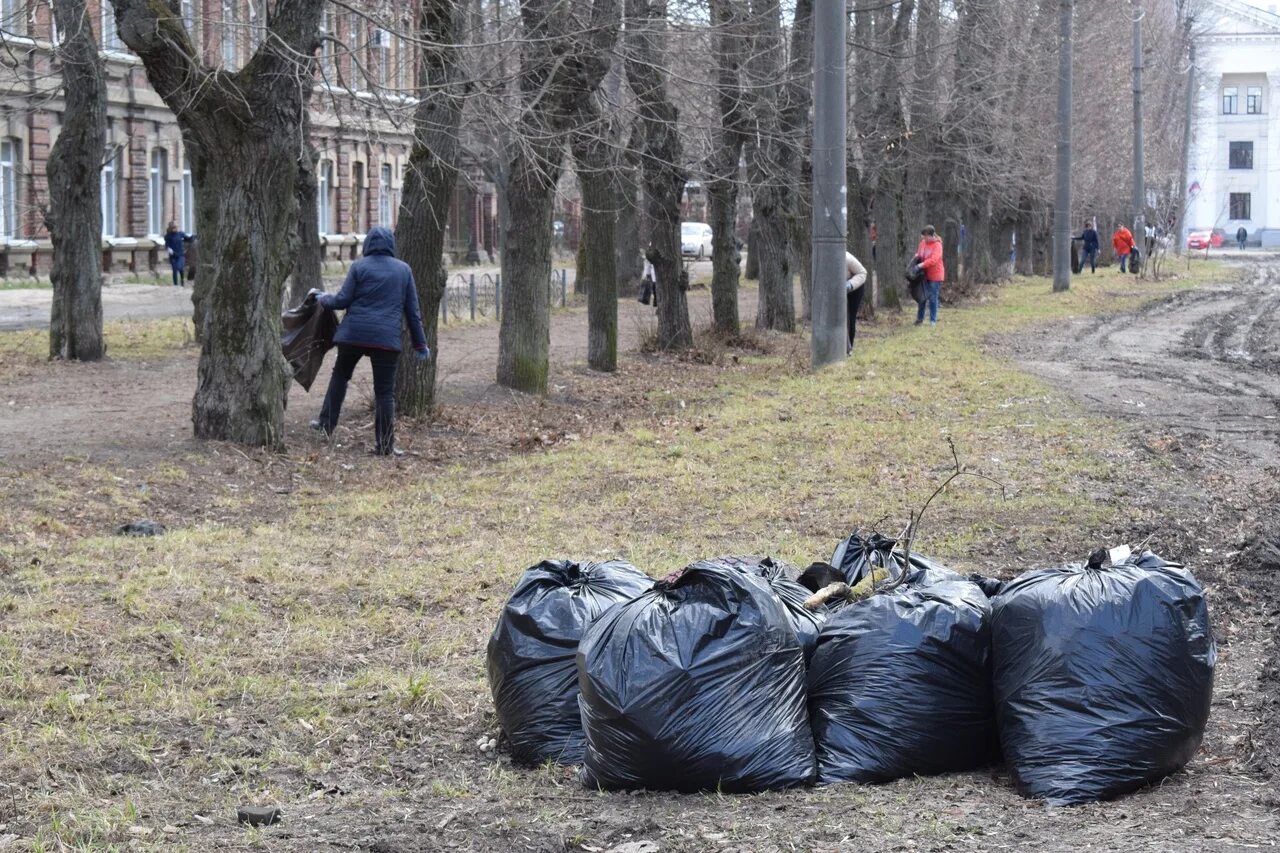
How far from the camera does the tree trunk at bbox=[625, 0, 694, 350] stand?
16.3 metres

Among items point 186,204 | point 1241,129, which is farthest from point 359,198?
point 1241,129

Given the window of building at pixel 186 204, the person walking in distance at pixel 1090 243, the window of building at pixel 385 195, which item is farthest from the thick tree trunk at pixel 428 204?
the person walking in distance at pixel 1090 243

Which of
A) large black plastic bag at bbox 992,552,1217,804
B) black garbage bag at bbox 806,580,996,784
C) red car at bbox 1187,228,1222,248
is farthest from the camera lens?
red car at bbox 1187,228,1222,248

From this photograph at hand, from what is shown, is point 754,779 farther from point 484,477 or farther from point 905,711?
point 484,477

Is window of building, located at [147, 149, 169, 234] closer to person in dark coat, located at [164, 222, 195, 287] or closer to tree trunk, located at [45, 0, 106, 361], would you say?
person in dark coat, located at [164, 222, 195, 287]

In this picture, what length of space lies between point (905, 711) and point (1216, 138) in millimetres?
88615

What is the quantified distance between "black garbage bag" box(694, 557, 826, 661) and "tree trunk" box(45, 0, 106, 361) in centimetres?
1217

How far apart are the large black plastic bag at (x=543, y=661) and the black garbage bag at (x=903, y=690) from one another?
2.56ft

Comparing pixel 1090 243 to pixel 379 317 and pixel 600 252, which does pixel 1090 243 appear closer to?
pixel 600 252

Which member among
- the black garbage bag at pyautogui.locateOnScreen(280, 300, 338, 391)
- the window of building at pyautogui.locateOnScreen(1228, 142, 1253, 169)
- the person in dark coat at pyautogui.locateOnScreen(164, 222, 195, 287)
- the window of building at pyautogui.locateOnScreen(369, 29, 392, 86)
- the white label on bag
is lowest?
the white label on bag

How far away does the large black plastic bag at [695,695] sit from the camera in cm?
449

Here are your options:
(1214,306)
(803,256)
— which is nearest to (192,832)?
(803,256)

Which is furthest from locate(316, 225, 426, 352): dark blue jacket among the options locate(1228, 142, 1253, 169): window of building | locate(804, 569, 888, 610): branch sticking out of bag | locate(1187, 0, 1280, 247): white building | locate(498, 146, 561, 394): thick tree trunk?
locate(1228, 142, 1253, 169): window of building

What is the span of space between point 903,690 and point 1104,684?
59cm
